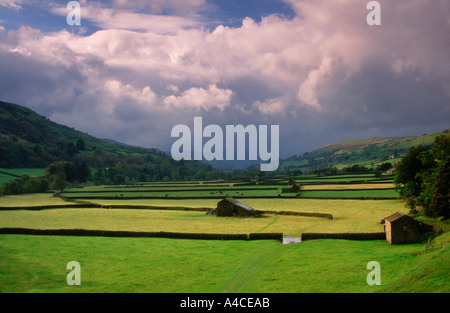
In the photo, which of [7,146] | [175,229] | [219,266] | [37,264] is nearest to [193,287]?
[219,266]

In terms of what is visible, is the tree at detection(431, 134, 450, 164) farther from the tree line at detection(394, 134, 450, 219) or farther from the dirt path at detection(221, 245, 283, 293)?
the dirt path at detection(221, 245, 283, 293)

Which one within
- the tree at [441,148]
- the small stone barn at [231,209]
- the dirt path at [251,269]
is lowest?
the dirt path at [251,269]

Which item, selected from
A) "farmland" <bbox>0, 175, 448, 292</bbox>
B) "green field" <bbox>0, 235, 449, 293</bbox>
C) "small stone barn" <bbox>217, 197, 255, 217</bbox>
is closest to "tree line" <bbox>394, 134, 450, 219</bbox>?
"farmland" <bbox>0, 175, 448, 292</bbox>

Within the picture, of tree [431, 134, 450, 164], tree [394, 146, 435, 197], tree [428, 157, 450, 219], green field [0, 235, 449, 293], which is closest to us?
green field [0, 235, 449, 293]

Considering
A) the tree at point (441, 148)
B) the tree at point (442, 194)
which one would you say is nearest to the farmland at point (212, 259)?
the tree at point (442, 194)

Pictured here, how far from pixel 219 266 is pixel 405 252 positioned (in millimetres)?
13742

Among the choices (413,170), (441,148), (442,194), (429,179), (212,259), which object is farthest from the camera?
(413,170)

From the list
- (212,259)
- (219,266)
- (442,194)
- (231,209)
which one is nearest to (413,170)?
(442,194)

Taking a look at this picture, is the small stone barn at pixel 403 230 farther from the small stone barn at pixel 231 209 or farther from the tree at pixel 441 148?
the small stone barn at pixel 231 209

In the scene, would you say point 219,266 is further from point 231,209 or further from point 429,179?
point 429,179

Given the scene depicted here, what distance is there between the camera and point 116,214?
61.6 metres

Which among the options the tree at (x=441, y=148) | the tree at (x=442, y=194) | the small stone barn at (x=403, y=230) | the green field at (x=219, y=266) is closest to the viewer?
the green field at (x=219, y=266)
